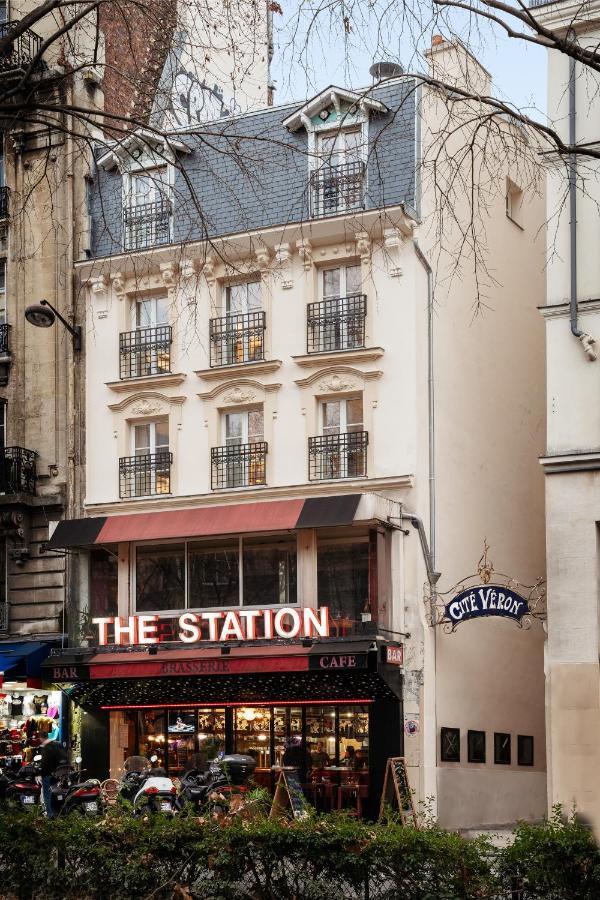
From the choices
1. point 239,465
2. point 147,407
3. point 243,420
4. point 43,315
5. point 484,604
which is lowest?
point 484,604

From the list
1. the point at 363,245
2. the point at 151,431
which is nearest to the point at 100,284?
the point at 151,431

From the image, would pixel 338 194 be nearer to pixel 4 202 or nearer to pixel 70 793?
pixel 4 202

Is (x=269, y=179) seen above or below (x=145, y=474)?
above

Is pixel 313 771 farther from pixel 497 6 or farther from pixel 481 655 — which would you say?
pixel 497 6

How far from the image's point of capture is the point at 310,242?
29844 millimetres

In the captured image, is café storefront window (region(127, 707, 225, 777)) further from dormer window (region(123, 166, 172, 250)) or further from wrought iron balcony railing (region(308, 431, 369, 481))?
dormer window (region(123, 166, 172, 250))

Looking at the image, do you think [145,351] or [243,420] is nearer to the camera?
[243,420]

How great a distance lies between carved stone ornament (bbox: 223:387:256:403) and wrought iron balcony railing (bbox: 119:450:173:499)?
178 centimetres

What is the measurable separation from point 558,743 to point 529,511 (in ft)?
32.5

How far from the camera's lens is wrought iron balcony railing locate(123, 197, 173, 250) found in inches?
1253

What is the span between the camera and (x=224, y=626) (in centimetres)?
2909

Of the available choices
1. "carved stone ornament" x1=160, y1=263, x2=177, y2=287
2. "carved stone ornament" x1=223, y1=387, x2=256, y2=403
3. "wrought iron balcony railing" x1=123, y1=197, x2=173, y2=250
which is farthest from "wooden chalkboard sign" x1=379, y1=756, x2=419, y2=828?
"wrought iron balcony railing" x1=123, y1=197, x2=173, y2=250

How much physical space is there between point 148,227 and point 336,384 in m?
6.04

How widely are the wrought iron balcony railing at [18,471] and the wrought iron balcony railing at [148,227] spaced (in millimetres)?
5204
